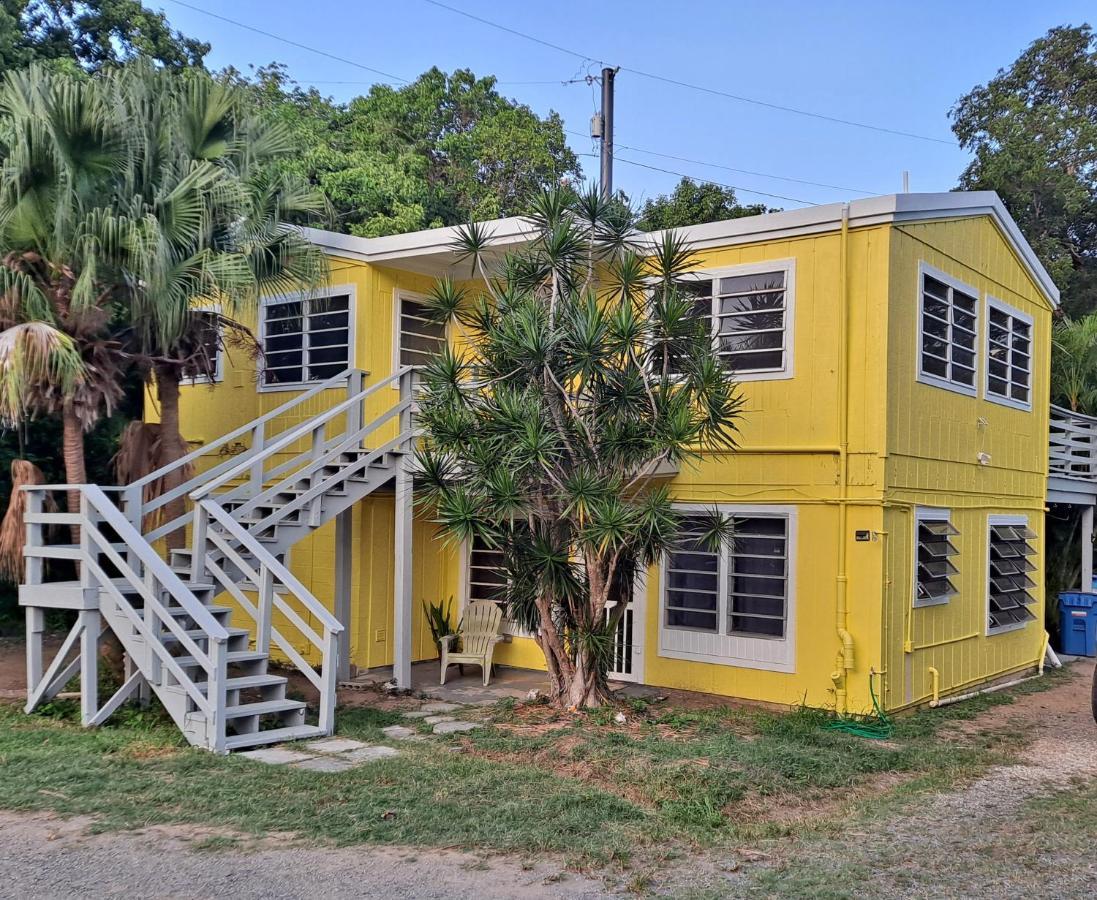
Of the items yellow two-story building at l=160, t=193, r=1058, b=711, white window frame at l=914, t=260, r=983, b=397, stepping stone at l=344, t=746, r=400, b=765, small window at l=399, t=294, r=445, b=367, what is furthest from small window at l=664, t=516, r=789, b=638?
small window at l=399, t=294, r=445, b=367

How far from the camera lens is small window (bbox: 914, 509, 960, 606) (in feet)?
33.1

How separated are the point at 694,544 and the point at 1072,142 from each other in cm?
1872

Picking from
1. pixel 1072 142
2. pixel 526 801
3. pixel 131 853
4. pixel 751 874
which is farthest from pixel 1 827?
pixel 1072 142

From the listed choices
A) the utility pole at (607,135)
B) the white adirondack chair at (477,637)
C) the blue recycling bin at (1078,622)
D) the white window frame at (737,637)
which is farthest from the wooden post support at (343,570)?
the utility pole at (607,135)

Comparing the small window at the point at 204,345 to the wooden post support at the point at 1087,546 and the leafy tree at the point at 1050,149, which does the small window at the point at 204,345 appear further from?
the leafy tree at the point at 1050,149

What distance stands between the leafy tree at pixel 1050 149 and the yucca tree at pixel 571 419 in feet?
56.4

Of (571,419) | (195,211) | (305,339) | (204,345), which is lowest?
(571,419)

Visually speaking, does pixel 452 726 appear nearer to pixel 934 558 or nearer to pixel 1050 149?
pixel 934 558

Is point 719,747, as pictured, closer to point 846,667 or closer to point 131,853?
point 846,667

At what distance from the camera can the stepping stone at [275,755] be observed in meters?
7.04

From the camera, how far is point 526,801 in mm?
6207

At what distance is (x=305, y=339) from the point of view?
479 inches

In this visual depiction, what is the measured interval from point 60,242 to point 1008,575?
35.7 ft

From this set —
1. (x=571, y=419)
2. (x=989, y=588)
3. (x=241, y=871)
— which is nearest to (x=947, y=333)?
(x=989, y=588)
